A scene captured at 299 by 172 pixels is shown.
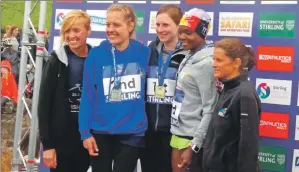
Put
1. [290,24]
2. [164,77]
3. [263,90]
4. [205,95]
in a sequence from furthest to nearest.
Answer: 1. [263,90]
2. [290,24]
3. [164,77]
4. [205,95]

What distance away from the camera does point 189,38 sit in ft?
10.2

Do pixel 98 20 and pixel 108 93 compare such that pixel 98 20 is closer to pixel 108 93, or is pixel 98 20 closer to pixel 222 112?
pixel 108 93

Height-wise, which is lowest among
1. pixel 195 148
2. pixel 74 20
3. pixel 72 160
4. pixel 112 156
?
pixel 72 160

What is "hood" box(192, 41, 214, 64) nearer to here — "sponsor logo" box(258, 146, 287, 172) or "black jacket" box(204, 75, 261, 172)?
"black jacket" box(204, 75, 261, 172)

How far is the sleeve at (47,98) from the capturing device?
338cm

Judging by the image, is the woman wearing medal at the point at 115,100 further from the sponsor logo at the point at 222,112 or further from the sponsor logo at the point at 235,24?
the sponsor logo at the point at 235,24

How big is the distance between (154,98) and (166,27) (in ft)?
1.66

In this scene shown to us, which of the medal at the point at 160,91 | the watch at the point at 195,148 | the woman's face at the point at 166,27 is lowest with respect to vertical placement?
the watch at the point at 195,148

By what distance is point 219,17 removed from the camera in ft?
13.4

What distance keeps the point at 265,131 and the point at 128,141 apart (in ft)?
4.31

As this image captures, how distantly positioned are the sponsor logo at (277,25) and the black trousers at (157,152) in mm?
1252

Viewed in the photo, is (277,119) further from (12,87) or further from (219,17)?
(12,87)

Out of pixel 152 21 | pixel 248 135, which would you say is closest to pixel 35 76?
pixel 152 21

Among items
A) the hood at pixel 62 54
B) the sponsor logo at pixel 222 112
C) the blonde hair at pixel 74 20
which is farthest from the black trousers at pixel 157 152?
the blonde hair at pixel 74 20
